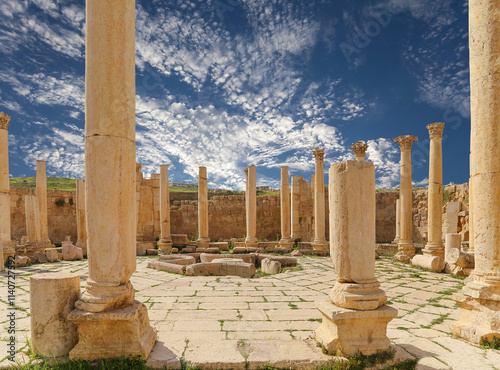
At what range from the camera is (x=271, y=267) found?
35.4 ft

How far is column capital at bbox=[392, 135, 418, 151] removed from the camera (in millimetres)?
13469

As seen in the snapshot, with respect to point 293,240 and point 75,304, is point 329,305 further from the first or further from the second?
point 293,240

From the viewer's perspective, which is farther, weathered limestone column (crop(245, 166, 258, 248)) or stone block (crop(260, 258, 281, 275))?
weathered limestone column (crop(245, 166, 258, 248))

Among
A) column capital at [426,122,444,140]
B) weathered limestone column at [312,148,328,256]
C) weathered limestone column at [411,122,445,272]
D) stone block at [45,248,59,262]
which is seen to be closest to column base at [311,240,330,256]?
weathered limestone column at [312,148,328,256]

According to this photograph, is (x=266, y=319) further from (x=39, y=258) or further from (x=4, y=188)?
(x=4, y=188)

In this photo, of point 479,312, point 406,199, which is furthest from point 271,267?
point 406,199

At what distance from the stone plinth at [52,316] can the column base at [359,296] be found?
11.0ft

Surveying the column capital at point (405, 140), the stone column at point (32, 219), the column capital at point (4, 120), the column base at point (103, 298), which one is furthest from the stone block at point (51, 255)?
the column capital at point (405, 140)

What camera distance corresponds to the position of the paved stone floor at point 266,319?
3.76 m

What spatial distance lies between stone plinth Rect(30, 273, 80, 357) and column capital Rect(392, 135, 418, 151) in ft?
45.0

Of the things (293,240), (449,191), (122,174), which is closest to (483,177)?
(122,174)

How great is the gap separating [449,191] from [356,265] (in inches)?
728

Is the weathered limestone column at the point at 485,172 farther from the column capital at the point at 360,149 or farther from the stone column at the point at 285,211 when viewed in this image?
the stone column at the point at 285,211

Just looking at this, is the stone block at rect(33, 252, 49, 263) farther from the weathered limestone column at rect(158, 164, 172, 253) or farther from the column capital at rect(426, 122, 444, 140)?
the column capital at rect(426, 122, 444, 140)
